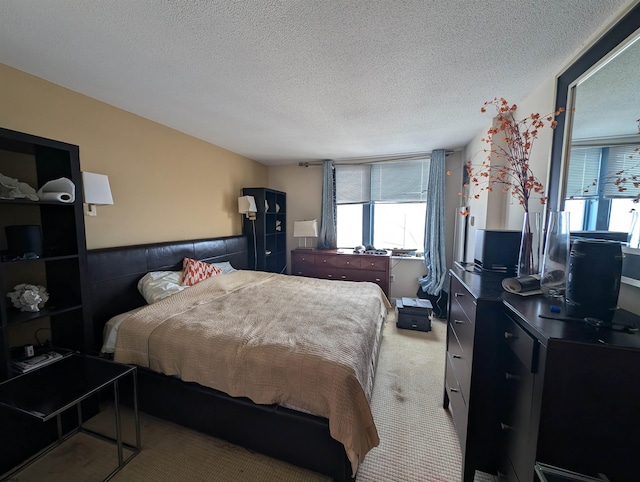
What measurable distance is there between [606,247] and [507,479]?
114 centimetres

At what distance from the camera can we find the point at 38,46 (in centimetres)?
146

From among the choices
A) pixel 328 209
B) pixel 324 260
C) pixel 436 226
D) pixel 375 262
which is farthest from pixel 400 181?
pixel 324 260

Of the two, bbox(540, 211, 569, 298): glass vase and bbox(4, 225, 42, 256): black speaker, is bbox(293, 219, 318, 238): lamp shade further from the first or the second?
bbox(540, 211, 569, 298): glass vase

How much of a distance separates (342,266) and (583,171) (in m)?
2.96

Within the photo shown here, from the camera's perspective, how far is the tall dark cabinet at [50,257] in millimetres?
1556

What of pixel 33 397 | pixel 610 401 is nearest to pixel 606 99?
pixel 610 401

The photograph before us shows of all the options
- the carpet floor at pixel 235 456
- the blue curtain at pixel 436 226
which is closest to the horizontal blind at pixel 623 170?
the carpet floor at pixel 235 456

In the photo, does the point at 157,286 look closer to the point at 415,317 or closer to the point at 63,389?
the point at 63,389

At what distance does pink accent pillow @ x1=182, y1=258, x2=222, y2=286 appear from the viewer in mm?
2544

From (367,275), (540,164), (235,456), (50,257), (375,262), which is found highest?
(540,164)

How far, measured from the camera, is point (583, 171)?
131 cm

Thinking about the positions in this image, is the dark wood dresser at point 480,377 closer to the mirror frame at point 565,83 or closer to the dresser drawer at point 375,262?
the mirror frame at point 565,83

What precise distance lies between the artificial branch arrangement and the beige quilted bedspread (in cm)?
139

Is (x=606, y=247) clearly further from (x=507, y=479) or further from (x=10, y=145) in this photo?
(x=10, y=145)
